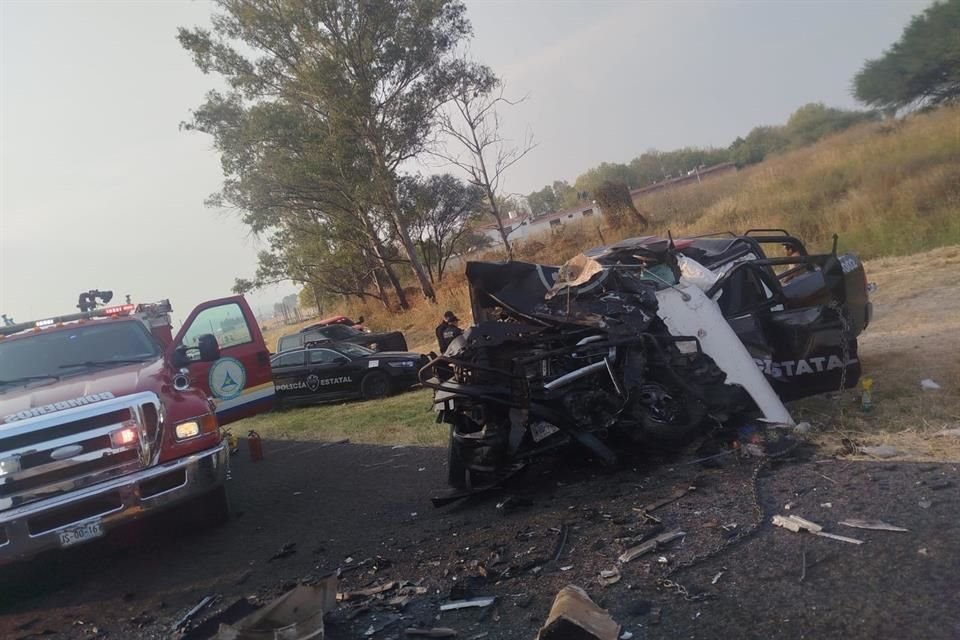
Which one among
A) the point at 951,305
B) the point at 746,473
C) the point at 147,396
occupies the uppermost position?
the point at 147,396

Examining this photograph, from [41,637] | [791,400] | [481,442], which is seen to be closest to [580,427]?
[481,442]

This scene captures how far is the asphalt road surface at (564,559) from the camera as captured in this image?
3357 millimetres

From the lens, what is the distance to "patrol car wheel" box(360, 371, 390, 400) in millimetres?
14805

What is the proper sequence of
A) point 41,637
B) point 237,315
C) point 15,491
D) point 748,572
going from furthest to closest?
point 237,315
point 15,491
point 41,637
point 748,572

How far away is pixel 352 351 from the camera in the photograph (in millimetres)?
15336

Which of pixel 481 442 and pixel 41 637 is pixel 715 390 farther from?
pixel 41 637

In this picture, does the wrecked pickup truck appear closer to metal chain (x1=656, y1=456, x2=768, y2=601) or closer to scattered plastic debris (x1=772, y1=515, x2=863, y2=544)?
metal chain (x1=656, y1=456, x2=768, y2=601)

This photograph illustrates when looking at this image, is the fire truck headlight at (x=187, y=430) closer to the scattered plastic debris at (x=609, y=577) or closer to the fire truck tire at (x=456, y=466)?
the fire truck tire at (x=456, y=466)

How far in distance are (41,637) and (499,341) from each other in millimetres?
3548

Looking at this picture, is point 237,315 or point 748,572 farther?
point 237,315

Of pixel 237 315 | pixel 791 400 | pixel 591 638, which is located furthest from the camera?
pixel 237 315

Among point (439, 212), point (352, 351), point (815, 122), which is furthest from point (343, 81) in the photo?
point (815, 122)

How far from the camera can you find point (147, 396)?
5594 millimetres

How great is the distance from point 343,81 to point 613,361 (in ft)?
78.9
